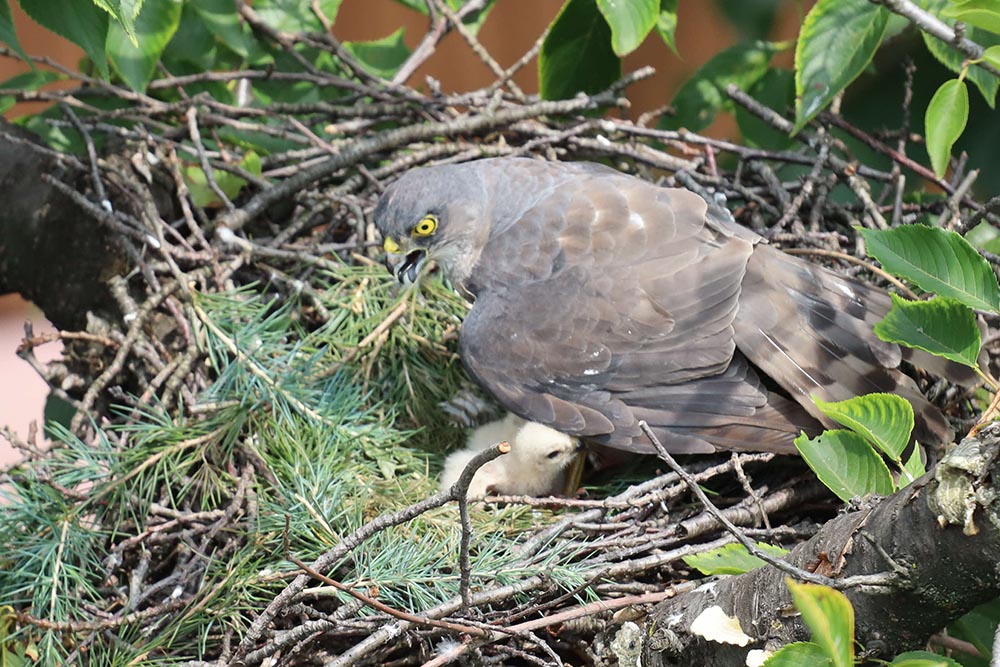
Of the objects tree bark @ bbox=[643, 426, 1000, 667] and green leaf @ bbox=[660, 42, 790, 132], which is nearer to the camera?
tree bark @ bbox=[643, 426, 1000, 667]

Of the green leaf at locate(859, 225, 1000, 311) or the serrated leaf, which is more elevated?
the serrated leaf

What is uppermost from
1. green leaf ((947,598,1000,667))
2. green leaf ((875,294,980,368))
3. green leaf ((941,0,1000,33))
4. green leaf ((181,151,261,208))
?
green leaf ((941,0,1000,33))

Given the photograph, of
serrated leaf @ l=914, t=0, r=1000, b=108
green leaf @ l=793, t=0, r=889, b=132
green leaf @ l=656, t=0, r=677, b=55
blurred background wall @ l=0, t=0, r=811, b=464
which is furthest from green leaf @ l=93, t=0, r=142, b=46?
blurred background wall @ l=0, t=0, r=811, b=464

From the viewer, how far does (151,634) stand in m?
1.70

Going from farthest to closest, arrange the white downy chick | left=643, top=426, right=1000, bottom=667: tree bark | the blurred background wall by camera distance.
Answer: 1. the blurred background wall
2. the white downy chick
3. left=643, top=426, right=1000, bottom=667: tree bark

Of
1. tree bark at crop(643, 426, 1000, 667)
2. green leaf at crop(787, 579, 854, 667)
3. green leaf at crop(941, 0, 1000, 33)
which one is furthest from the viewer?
green leaf at crop(941, 0, 1000, 33)

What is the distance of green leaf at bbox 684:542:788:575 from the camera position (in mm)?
1158

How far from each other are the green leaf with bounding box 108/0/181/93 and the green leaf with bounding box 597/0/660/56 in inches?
35.9

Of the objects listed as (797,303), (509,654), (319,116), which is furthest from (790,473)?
(319,116)

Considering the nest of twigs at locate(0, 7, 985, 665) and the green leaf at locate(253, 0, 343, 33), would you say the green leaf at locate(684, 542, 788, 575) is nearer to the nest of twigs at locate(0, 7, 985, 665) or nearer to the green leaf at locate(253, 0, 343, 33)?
the nest of twigs at locate(0, 7, 985, 665)

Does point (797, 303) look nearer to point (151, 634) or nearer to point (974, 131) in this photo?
point (974, 131)

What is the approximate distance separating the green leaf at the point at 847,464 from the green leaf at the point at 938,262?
0.68ft

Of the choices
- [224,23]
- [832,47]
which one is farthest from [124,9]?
[224,23]

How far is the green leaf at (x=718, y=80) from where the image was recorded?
2643mm
